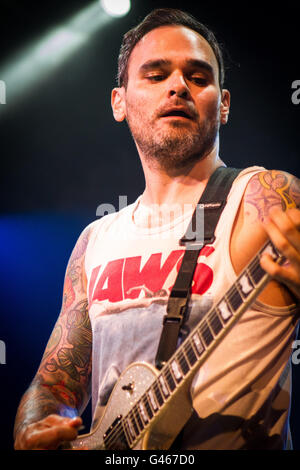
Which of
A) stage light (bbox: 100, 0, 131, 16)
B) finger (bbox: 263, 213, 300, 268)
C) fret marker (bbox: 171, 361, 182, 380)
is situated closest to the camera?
finger (bbox: 263, 213, 300, 268)

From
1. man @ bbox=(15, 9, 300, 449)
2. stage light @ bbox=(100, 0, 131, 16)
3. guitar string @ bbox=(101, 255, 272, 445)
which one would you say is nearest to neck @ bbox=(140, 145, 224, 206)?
man @ bbox=(15, 9, 300, 449)

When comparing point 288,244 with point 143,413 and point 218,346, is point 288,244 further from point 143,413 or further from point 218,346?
point 143,413

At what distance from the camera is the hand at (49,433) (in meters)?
1.61

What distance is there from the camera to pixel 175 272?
6.22ft

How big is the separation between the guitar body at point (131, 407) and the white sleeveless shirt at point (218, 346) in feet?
0.37

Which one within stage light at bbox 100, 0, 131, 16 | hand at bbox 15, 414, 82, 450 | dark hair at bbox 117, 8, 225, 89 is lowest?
hand at bbox 15, 414, 82, 450

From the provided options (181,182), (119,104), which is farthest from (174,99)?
(119,104)

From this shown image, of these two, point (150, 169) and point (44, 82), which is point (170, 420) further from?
point (44, 82)

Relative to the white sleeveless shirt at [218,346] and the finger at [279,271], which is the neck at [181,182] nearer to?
the white sleeveless shirt at [218,346]

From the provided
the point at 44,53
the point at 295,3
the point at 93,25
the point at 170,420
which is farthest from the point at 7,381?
the point at 295,3

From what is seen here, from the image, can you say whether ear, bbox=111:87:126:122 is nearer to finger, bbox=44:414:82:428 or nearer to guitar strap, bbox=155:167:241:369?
guitar strap, bbox=155:167:241:369

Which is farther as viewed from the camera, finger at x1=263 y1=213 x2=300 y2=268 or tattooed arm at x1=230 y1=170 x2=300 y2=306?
tattooed arm at x1=230 y1=170 x2=300 y2=306

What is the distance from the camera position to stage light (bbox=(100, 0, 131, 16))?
11.4 ft

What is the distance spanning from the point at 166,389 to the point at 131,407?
220 mm
